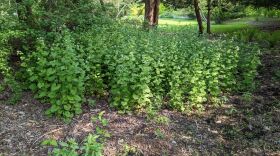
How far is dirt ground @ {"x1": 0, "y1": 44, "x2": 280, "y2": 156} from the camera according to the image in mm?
4785

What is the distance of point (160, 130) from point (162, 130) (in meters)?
0.03

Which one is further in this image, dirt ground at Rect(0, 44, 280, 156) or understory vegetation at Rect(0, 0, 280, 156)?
understory vegetation at Rect(0, 0, 280, 156)

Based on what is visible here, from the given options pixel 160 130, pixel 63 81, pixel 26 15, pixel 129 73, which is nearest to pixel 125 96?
pixel 129 73

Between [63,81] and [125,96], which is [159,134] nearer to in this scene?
[125,96]

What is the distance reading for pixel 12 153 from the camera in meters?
4.51

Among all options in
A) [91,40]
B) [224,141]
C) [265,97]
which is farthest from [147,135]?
[265,97]

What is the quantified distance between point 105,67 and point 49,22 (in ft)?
5.64

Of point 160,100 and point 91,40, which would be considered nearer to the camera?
point 160,100

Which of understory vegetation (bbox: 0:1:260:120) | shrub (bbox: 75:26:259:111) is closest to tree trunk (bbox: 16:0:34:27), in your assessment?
understory vegetation (bbox: 0:1:260:120)

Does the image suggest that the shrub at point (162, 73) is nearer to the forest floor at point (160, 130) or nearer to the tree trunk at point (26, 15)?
the forest floor at point (160, 130)

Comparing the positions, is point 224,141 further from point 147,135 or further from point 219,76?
point 219,76

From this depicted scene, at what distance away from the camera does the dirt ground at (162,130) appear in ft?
15.7

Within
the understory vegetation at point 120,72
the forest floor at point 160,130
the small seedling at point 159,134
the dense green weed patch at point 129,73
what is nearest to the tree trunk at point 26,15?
the understory vegetation at point 120,72

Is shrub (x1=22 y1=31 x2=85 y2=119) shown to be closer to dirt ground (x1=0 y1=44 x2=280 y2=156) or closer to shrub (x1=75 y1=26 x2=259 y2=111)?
dirt ground (x1=0 y1=44 x2=280 y2=156)
